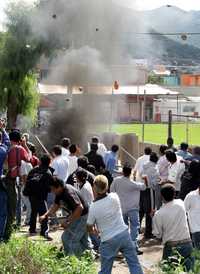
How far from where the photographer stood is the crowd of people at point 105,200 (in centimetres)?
784

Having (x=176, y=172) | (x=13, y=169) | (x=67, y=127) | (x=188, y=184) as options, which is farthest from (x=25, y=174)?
(x=67, y=127)

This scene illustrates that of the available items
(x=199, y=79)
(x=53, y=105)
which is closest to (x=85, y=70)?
(x=53, y=105)

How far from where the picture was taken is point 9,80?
36.0 m

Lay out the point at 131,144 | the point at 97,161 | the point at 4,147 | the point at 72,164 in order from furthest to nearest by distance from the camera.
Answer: the point at 131,144 < the point at 97,161 < the point at 72,164 < the point at 4,147

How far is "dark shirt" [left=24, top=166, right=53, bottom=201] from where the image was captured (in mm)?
11359

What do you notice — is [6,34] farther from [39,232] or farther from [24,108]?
[39,232]

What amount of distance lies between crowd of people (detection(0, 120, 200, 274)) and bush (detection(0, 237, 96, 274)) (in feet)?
1.83

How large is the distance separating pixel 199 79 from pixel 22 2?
217 feet

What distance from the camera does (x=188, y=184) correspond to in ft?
35.2

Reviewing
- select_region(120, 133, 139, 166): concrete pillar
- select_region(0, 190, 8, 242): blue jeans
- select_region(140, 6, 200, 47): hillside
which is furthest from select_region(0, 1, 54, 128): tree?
select_region(0, 190, 8, 242): blue jeans

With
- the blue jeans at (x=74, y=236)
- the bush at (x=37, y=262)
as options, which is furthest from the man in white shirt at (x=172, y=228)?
the blue jeans at (x=74, y=236)

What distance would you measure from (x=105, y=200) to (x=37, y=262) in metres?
1.11

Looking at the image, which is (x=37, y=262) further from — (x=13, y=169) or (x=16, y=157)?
(x=16, y=157)

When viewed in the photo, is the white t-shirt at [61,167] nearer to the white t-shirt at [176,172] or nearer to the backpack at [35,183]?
the backpack at [35,183]
